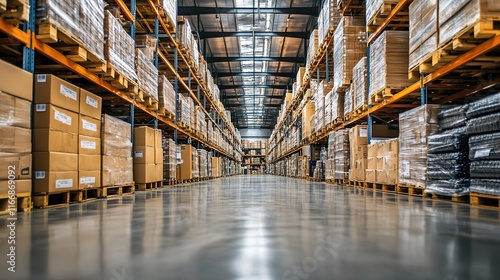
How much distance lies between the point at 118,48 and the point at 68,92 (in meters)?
1.48

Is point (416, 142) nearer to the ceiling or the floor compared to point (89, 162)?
nearer to the ceiling

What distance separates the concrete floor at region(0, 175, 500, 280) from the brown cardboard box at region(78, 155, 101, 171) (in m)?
1.36

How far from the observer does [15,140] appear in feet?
10.5

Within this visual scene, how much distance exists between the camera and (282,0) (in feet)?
45.8

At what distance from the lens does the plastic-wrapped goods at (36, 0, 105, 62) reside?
355 centimetres

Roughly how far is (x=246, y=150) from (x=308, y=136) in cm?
2623

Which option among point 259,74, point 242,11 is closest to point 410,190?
point 242,11

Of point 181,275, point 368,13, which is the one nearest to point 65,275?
point 181,275

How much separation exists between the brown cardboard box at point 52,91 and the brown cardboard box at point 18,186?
33.5 inches

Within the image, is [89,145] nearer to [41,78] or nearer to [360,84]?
[41,78]

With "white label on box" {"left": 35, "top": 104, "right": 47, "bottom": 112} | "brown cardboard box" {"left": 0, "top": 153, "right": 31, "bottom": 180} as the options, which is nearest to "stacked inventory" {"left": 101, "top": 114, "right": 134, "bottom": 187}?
"white label on box" {"left": 35, "top": 104, "right": 47, "bottom": 112}

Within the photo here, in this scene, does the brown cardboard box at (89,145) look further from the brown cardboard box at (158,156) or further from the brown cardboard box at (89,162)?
the brown cardboard box at (158,156)

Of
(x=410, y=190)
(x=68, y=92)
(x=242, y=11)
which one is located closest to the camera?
(x=68, y=92)

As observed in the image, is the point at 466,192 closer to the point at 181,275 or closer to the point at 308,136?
the point at 181,275
